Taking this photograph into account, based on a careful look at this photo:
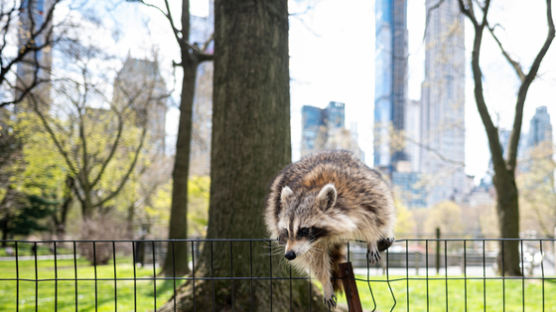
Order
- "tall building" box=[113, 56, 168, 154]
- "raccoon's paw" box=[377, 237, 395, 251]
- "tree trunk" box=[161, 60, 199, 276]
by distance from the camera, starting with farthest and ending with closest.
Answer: "tall building" box=[113, 56, 168, 154] < "tree trunk" box=[161, 60, 199, 276] < "raccoon's paw" box=[377, 237, 395, 251]

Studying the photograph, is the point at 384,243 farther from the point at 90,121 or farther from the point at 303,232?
the point at 90,121

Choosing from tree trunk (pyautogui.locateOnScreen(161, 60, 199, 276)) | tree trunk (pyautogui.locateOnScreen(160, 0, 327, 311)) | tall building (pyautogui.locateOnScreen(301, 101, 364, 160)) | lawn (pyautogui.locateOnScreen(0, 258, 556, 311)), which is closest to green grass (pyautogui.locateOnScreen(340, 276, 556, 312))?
lawn (pyautogui.locateOnScreen(0, 258, 556, 311))

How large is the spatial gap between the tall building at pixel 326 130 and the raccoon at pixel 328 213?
18.7 m

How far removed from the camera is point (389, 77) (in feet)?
78.3

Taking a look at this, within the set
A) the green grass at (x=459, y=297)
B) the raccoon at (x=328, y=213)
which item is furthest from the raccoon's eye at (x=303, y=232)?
the green grass at (x=459, y=297)

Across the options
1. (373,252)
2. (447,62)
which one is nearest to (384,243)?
(373,252)

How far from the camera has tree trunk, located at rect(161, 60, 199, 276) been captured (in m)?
9.36

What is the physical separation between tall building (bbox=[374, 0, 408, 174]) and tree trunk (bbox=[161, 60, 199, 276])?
575 centimetres

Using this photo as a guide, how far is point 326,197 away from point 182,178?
7921 mm

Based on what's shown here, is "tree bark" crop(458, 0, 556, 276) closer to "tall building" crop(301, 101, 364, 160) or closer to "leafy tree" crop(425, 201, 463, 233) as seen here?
"tall building" crop(301, 101, 364, 160)

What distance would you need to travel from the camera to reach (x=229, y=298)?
13.2ft

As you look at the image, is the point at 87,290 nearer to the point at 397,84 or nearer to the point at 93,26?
the point at 93,26

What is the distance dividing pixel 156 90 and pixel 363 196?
19.1 meters

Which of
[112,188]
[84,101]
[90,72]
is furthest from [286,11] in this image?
[112,188]
